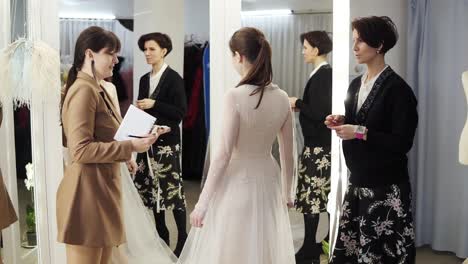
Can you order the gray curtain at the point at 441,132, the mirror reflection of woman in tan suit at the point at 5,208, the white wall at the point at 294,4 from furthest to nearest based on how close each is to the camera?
the gray curtain at the point at 441,132 → the mirror reflection of woman in tan suit at the point at 5,208 → the white wall at the point at 294,4

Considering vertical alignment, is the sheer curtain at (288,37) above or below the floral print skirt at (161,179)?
above

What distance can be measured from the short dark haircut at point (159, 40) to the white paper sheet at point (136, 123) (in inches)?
16.2

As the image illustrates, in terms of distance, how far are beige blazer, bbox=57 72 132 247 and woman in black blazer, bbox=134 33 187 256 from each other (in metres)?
0.31

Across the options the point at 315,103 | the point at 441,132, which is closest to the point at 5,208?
the point at 315,103

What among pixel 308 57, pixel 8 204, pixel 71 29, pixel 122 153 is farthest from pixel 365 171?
pixel 8 204

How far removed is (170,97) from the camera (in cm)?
257

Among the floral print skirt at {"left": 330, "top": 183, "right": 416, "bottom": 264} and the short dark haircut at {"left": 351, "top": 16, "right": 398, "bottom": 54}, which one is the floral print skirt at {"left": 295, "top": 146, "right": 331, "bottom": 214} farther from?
the short dark haircut at {"left": 351, "top": 16, "right": 398, "bottom": 54}

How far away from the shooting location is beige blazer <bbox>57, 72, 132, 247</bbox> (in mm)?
2088

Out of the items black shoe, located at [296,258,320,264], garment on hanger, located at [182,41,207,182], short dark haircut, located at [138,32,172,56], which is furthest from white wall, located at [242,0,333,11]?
black shoe, located at [296,258,320,264]

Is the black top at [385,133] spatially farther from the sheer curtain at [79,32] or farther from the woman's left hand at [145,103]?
the sheer curtain at [79,32]

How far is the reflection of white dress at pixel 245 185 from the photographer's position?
199cm

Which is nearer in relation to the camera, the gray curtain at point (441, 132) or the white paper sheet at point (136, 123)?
the white paper sheet at point (136, 123)

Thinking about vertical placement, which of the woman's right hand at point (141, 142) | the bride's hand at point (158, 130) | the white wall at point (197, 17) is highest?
the white wall at point (197, 17)

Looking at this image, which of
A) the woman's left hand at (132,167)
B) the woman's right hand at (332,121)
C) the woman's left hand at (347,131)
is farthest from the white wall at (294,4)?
the woman's left hand at (132,167)
